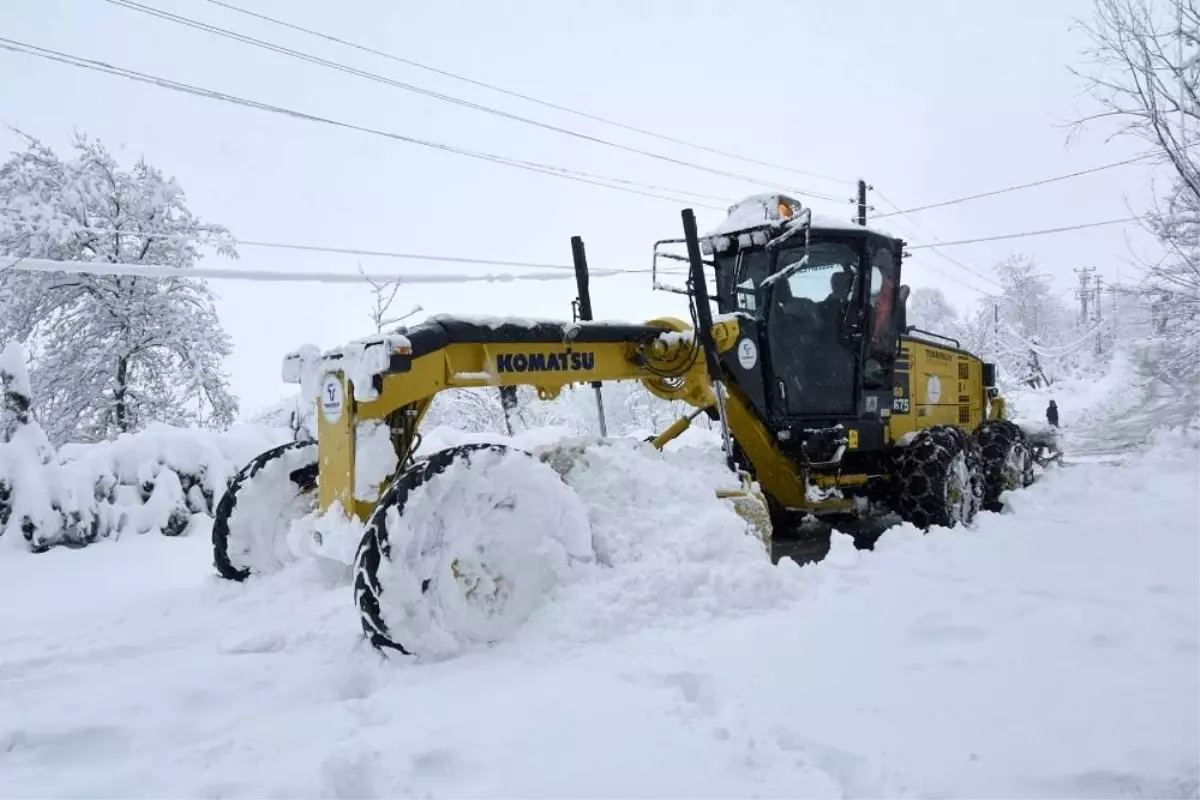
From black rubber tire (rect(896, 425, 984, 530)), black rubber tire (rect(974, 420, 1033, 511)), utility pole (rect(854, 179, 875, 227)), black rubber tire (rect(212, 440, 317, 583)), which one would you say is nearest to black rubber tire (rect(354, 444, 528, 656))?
black rubber tire (rect(212, 440, 317, 583))

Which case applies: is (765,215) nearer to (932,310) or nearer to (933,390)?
(933,390)

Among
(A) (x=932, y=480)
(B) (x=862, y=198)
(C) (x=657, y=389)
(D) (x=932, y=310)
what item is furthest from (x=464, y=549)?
(D) (x=932, y=310)

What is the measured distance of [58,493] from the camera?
670 centimetres

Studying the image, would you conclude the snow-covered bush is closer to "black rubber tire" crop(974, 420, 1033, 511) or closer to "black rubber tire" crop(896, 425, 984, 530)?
"black rubber tire" crop(896, 425, 984, 530)

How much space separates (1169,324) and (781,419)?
10661 mm

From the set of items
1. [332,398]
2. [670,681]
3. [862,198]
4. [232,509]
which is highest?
[862,198]

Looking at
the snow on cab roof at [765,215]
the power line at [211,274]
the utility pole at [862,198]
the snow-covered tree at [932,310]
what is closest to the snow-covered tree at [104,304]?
the power line at [211,274]

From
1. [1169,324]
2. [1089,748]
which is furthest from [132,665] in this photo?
[1169,324]

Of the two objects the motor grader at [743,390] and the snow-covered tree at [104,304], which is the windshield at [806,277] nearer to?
the motor grader at [743,390]

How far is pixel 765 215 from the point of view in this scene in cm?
637

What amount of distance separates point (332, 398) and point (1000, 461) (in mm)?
7218

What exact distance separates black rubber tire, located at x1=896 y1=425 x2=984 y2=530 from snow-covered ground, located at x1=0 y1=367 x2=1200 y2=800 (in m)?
1.73

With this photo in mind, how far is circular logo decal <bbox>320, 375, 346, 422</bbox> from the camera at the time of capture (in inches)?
147

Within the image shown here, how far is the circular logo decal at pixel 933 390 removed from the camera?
8.06 m
